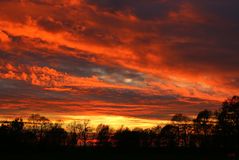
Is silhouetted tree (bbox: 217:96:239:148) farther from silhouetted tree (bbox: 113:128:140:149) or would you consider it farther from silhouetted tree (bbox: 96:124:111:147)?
silhouetted tree (bbox: 96:124:111:147)

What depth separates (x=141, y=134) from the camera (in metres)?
153

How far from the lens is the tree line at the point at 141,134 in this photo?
87562mm

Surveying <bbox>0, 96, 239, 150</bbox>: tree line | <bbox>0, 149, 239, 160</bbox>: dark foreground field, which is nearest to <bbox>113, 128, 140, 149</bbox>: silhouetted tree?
<bbox>0, 96, 239, 150</bbox>: tree line

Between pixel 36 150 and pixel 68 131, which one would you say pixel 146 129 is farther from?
pixel 36 150

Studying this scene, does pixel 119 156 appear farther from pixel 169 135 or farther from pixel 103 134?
pixel 103 134

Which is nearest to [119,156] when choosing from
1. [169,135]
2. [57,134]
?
[169,135]

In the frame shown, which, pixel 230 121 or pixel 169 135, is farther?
pixel 169 135

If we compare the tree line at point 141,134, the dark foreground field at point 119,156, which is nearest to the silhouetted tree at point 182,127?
the tree line at point 141,134

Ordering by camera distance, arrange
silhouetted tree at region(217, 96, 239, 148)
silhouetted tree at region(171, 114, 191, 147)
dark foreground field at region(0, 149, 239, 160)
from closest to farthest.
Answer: dark foreground field at region(0, 149, 239, 160), silhouetted tree at region(217, 96, 239, 148), silhouetted tree at region(171, 114, 191, 147)

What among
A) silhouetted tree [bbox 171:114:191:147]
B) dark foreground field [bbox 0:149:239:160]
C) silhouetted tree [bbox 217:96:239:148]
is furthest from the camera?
silhouetted tree [bbox 171:114:191:147]

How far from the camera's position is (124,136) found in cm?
14500

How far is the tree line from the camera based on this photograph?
87.6 metres

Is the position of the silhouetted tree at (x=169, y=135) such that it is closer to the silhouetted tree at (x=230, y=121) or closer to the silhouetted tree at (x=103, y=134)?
the silhouetted tree at (x=103, y=134)

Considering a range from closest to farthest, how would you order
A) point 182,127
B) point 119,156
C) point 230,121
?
point 119,156 < point 230,121 < point 182,127
